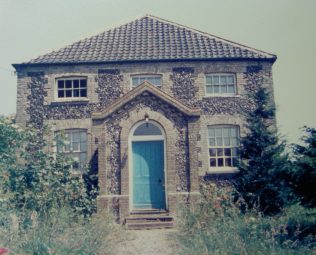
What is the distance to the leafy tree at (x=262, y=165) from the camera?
12453 mm

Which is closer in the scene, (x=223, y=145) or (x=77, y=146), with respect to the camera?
(x=223, y=145)

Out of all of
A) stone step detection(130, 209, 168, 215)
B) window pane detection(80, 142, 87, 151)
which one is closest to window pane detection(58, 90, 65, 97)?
window pane detection(80, 142, 87, 151)

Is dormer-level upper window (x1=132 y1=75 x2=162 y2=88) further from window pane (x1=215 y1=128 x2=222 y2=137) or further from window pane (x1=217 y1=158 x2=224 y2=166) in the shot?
window pane (x1=217 y1=158 x2=224 y2=166)

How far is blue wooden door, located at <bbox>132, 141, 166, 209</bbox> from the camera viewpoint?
44.4ft

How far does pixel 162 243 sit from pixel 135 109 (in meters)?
5.96

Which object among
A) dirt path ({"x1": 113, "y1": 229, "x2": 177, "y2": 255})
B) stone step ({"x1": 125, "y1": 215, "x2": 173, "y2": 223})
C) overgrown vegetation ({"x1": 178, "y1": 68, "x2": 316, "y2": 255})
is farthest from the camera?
stone step ({"x1": 125, "y1": 215, "x2": 173, "y2": 223})

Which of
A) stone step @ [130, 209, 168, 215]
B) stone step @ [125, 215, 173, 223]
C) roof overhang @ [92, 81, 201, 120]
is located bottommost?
stone step @ [125, 215, 173, 223]

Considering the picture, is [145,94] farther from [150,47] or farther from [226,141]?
[226,141]

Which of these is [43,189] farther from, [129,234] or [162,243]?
[162,243]

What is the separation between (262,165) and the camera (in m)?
12.9

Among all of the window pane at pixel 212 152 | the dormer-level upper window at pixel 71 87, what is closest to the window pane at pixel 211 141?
the window pane at pixel 212 152

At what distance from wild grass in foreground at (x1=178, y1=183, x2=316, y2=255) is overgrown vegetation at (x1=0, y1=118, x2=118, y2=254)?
2331 mm

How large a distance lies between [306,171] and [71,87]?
11977 mm

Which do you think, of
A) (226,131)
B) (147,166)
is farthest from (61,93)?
(226,131)
